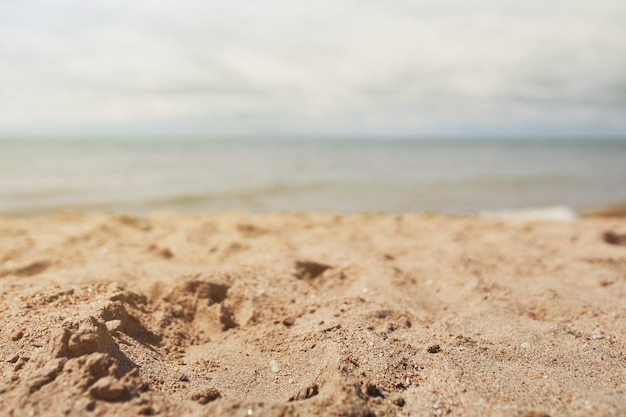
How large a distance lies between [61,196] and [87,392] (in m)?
9.85

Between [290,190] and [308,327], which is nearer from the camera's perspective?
[308,327]

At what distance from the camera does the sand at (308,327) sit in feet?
6.16

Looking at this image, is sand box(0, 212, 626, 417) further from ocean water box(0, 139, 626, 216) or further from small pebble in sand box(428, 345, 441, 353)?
ocean water box(0, 139, 626, 216)

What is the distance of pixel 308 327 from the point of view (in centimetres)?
263

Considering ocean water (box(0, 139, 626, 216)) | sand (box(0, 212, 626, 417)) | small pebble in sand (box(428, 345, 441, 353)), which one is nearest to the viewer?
sand (box(0, 212, 626, 417))

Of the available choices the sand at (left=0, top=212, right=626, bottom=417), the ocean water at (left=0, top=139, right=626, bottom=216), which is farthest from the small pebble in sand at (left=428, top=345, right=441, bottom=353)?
the ocean water at (left=0, top=139, right=626, bottom=216)

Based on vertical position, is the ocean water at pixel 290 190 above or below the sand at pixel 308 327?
below

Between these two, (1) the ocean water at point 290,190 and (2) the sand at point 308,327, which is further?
(1) the ocean water at point 290,190

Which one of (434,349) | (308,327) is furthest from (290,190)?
(434,349)

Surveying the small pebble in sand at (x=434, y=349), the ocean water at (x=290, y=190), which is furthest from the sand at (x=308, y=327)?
the ocean water at (x=290, y=190)

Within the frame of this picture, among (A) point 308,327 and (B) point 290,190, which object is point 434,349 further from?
(B) point 290,190

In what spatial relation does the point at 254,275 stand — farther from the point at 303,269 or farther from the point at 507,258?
the point at 507,258

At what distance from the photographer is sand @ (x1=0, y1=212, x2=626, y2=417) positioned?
188cm

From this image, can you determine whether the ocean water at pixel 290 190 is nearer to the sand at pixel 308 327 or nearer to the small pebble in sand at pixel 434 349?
the sand at pixel 308 327
